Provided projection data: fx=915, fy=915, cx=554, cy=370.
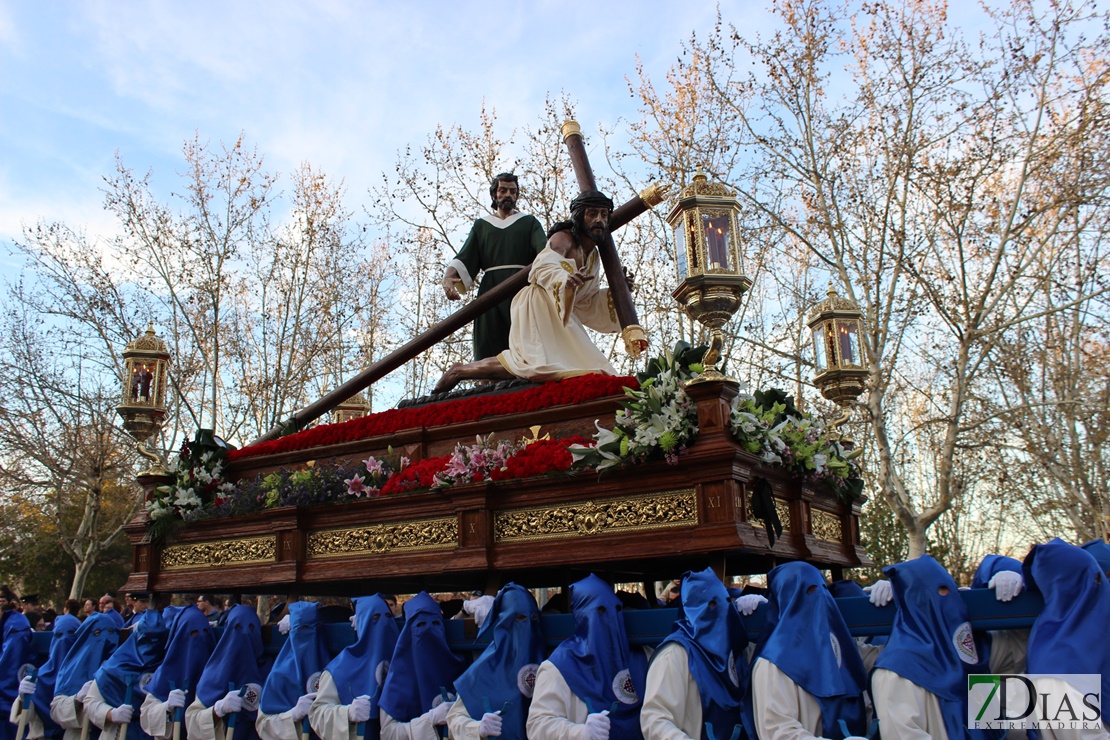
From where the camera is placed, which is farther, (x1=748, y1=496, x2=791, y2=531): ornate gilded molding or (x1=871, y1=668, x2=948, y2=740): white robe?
(x1=748, y1=496, x2=791, y2=531): ornate gilded molding

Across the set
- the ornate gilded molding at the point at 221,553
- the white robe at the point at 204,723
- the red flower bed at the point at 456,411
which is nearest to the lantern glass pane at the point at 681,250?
the red flower bed at the point at 456,411

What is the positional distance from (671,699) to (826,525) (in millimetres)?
2328

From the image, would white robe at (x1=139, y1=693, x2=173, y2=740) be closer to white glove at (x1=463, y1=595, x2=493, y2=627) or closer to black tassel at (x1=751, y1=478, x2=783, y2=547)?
white glove at (x1=463, y1=595, x2=493, y2=627)

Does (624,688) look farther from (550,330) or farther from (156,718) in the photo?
(156,718)

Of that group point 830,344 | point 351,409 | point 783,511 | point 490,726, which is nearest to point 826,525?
point 783,511

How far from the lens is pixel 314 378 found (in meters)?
22.5

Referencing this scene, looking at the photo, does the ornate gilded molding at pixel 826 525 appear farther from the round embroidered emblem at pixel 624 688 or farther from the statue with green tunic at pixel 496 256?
the statue with green tunic at pixel 496 256

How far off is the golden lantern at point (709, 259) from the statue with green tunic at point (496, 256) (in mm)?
2305

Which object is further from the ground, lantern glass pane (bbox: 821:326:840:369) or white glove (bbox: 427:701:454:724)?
lantern glass pane (bbox: 821:326:840:369)

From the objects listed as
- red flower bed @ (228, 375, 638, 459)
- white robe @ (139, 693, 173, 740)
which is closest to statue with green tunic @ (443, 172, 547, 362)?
red flower bed @ (228, 375, 638, 459)

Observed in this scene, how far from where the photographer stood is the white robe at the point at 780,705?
3744 millimetres

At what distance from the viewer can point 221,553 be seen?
6719mm

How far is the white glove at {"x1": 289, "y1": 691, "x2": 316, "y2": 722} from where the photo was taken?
17.5ft

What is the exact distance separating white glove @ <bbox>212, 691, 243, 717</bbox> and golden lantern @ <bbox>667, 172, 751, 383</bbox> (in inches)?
138
